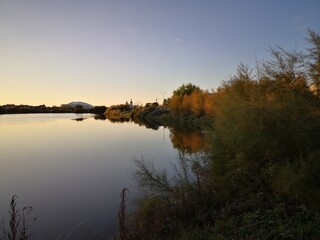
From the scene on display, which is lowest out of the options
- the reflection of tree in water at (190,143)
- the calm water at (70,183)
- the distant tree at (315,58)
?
the calm water at (70,183)

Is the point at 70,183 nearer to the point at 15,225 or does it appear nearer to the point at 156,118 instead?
the point at 15,225

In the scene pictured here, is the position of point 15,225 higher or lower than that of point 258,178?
lower

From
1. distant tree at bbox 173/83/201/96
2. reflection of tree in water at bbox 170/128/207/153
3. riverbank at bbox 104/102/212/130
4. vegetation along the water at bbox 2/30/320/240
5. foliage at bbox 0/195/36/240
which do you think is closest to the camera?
foliage at bbox 0/195/36/240

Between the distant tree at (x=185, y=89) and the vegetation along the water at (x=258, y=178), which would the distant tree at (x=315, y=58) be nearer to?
the vegetation along the water at (x=258, y=178)

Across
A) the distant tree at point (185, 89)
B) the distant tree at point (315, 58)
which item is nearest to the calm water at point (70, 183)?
the distant tree at point (315, 58)

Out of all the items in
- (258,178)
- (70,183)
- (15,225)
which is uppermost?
(258,178)

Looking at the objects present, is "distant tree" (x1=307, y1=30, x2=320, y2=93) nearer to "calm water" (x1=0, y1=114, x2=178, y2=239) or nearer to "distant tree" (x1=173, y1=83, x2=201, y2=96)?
"calm water" (x1=0, y1=114, x2=178, y2=239)

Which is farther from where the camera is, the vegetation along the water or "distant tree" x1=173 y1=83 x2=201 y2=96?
"distant tree" x1=173 y1=83 x2=201 y2=96

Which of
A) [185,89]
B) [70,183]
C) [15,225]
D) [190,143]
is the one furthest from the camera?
[185,89]

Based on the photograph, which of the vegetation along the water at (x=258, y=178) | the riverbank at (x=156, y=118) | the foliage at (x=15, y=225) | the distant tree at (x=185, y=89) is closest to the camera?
the foliage at (x=15, y=225)

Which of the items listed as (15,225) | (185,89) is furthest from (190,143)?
(185,89)

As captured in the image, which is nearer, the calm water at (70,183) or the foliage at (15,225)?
the foliage at (15,225)

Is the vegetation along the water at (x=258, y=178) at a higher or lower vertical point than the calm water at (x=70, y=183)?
higher

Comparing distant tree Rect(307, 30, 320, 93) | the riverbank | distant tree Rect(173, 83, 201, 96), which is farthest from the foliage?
distant tree Rect(173, 83, 201, 96)
